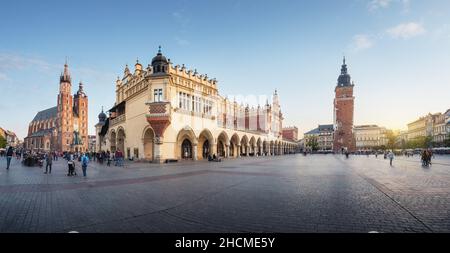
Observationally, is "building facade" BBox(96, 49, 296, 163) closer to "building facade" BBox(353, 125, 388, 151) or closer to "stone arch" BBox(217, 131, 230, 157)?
"stone arch" BBox(217, 131, 230, 157)

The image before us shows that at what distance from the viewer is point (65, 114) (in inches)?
4112

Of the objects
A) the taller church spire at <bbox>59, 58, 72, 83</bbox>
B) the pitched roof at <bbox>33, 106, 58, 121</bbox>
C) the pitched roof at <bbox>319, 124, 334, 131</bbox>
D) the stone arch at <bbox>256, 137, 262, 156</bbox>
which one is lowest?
the stone arch at <bbox>256, 137, 262, 156</bbox>

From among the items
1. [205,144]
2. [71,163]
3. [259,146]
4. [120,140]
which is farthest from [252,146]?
[71,163]

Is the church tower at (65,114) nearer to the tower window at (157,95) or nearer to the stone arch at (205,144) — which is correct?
the stone arch at (205,144)

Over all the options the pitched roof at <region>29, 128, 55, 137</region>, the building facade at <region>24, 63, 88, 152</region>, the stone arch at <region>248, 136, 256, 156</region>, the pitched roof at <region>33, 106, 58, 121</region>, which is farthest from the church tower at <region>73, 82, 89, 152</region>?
the stone arch at <region>248, 136, 256, 156</region>

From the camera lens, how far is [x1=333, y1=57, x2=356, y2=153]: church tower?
96125mm

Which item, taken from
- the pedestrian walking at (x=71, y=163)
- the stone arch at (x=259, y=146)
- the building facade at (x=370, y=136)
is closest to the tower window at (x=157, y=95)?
the pedestrian walking at (x=71, y=163)

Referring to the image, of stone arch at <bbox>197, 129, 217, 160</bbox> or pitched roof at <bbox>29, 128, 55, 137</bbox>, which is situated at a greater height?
pitched roof at <bbox>29, 128, 55, 137</bbox>

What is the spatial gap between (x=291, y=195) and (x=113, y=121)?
41390mm

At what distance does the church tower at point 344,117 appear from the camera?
96125mm

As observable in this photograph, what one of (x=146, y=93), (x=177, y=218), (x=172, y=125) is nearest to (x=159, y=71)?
(x=146, y=93)

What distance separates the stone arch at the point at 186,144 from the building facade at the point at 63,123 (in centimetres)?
7876
